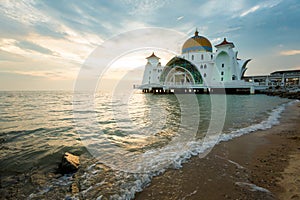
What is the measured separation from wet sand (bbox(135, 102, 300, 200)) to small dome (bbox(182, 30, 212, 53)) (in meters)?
49.3

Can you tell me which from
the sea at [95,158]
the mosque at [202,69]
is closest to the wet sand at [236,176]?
the sea at [95,158]

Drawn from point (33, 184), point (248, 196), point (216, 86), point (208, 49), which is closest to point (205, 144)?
point (248, 196)

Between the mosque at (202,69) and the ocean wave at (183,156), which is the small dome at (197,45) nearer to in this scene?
the mosque at (202,69)

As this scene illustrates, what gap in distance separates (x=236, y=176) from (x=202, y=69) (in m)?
49.4

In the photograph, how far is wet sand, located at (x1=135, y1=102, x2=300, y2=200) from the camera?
100.0 inches

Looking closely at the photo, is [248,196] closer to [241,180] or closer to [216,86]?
[241,180]

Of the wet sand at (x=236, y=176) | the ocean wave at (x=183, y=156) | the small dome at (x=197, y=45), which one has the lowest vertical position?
the ocean wave at (x=183, y=156)

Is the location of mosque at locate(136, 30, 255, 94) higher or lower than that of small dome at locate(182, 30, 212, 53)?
lower

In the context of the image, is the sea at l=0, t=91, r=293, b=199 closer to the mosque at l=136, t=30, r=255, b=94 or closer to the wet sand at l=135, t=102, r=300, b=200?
the wet sand at l=135, t=102, r=300, b=200

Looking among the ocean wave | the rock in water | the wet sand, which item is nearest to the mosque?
the ocean wave

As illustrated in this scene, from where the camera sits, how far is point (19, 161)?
3.94 meters

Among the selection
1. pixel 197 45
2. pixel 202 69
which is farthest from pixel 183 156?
pixel 197 45

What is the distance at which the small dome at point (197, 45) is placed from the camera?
162 ft

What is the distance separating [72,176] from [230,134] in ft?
18.2
